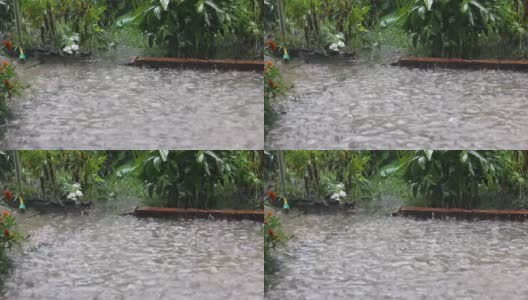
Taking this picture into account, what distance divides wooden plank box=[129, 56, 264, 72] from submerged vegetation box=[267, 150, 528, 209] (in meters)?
0.44

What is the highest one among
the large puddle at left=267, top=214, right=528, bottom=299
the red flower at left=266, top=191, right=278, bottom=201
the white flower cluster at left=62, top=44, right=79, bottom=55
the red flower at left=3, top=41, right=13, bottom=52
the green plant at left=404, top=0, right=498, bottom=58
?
the green plant at left=404, top=0, right=498, bottom=58

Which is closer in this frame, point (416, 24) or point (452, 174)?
point (416, 24)

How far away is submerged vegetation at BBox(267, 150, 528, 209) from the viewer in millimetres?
5566

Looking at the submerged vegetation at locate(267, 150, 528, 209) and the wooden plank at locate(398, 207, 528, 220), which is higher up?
the submerged vegetation at locate(267, 150, 528, 209)

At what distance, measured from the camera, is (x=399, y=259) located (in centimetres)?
566

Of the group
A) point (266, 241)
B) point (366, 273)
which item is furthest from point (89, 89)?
point (366, 273)

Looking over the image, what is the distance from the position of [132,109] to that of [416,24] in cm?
139

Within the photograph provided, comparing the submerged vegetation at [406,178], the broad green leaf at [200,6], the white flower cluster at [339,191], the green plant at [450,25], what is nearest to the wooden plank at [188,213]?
the submerged vegetation at [406,178]

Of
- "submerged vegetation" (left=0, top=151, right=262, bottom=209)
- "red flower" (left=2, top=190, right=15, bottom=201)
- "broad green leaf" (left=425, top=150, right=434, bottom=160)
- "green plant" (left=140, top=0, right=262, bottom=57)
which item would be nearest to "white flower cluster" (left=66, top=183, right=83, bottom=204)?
"submerged vegetation" (left=0, top=151, right=262, bottom=209)

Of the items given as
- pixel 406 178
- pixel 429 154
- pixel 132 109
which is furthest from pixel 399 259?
pixel 132 109

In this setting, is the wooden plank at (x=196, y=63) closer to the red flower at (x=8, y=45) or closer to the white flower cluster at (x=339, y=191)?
the red flower at (x=8, y=45)

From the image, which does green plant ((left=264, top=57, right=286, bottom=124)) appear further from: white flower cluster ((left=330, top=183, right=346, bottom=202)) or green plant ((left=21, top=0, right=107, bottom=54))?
green plant ((left=21, top=0, right=107, bottom=54))

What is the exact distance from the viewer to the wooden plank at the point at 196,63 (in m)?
5.61

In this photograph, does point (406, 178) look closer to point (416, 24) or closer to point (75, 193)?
point (416, 24)
